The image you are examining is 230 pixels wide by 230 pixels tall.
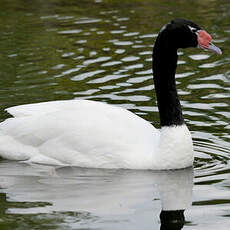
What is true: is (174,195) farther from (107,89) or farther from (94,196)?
(107,89)

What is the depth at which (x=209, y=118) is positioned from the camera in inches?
434

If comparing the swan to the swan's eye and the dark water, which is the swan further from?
the dark water

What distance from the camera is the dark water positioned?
791 centimetres

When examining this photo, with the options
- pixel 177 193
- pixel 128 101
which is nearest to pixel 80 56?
pixel 128 101

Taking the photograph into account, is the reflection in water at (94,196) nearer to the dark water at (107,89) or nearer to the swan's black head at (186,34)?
the dark water at (107,89)

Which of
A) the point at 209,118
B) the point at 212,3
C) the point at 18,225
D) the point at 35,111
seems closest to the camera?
the point at 18,225

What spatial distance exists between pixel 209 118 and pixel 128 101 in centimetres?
153

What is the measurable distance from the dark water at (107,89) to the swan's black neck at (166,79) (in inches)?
26.1

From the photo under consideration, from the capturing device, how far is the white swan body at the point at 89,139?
9.12 meters

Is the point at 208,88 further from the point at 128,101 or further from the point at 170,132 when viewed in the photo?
the point at 170,132

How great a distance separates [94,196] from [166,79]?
1.83 meters

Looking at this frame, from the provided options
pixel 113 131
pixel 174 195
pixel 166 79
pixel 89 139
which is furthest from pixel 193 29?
pixel 174 195

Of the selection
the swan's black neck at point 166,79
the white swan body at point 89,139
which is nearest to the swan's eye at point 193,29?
the swan's black neck at point 166,79

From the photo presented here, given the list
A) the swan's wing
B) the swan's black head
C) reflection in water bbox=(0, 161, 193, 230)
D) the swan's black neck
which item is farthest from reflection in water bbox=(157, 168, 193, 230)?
the swan's black head
